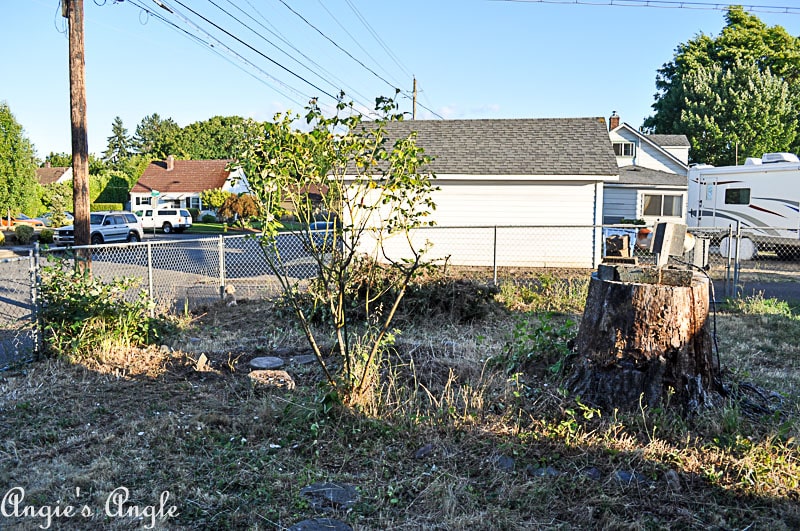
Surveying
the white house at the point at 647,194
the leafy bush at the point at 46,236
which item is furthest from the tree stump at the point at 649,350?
the leafy bush at the point at 46,236

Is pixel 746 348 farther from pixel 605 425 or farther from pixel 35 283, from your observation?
pixel 35 283

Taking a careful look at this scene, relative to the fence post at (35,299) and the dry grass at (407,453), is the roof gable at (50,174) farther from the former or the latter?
the dry grass at (407,453)

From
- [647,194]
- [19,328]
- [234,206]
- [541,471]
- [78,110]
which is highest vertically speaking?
[78,110]

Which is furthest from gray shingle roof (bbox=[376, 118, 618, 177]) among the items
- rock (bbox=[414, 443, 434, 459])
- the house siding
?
rock (bbox=[414, 443, 434, 459])

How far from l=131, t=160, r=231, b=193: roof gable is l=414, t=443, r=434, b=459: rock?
51.3m

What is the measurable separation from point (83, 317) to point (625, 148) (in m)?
26.0

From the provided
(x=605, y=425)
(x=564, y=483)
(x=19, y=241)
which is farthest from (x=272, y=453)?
(x=19, y=241)

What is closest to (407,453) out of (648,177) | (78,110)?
(78,110)

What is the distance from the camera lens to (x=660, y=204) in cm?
2452

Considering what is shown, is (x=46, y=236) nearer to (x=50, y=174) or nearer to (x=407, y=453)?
(x=407, y=453)

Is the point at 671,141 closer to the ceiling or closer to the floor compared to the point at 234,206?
closer to the ceiling

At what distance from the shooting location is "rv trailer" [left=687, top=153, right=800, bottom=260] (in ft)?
56.6

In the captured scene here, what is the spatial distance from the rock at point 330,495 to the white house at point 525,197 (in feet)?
38.0

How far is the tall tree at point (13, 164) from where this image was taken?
80.3 feet
